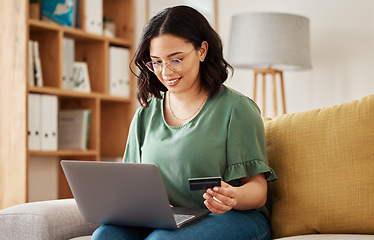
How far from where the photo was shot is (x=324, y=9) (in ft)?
10.3

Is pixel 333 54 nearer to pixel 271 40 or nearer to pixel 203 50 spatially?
pixel 271 40

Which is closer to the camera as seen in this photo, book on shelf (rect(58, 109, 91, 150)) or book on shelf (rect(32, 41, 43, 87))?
book on shelf (rect(32, 41, 43, 87))

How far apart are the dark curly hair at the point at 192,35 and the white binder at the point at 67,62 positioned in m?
1.64

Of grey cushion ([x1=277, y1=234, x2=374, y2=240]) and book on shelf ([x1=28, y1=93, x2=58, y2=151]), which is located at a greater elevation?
book on shelf ([x1=28, y1=93, x2=58, y2=151])

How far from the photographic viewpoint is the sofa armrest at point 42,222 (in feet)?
5.37

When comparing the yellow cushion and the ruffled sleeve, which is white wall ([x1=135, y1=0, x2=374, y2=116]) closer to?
the yellow cushion

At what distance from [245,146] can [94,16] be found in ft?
7.05

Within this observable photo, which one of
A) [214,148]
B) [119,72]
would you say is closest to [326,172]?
[214,148]

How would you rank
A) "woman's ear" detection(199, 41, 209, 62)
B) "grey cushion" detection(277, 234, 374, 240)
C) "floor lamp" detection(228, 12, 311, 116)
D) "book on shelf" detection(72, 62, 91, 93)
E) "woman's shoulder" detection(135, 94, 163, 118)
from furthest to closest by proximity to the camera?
"book on shelf" detection(72, 62, 91, 93) → "floor lamp" detection(228, 12, 311, 116) → "woman's shoulder" detection(135, 94, 163, 118) → "woman's ear" detection(199, 41, 209, 62) → "grey cushion" detection(277, 234, 374, 240)

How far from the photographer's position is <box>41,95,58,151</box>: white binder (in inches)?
124

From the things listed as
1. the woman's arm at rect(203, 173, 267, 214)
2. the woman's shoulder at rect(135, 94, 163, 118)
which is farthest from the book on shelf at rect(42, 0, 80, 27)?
the woman's arm at rect(203, 173, 267, 214)

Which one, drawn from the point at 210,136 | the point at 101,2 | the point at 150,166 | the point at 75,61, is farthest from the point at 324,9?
the point at 150,166

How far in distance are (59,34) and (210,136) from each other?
190cm

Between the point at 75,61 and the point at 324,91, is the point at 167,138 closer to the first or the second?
the point at 324,91
